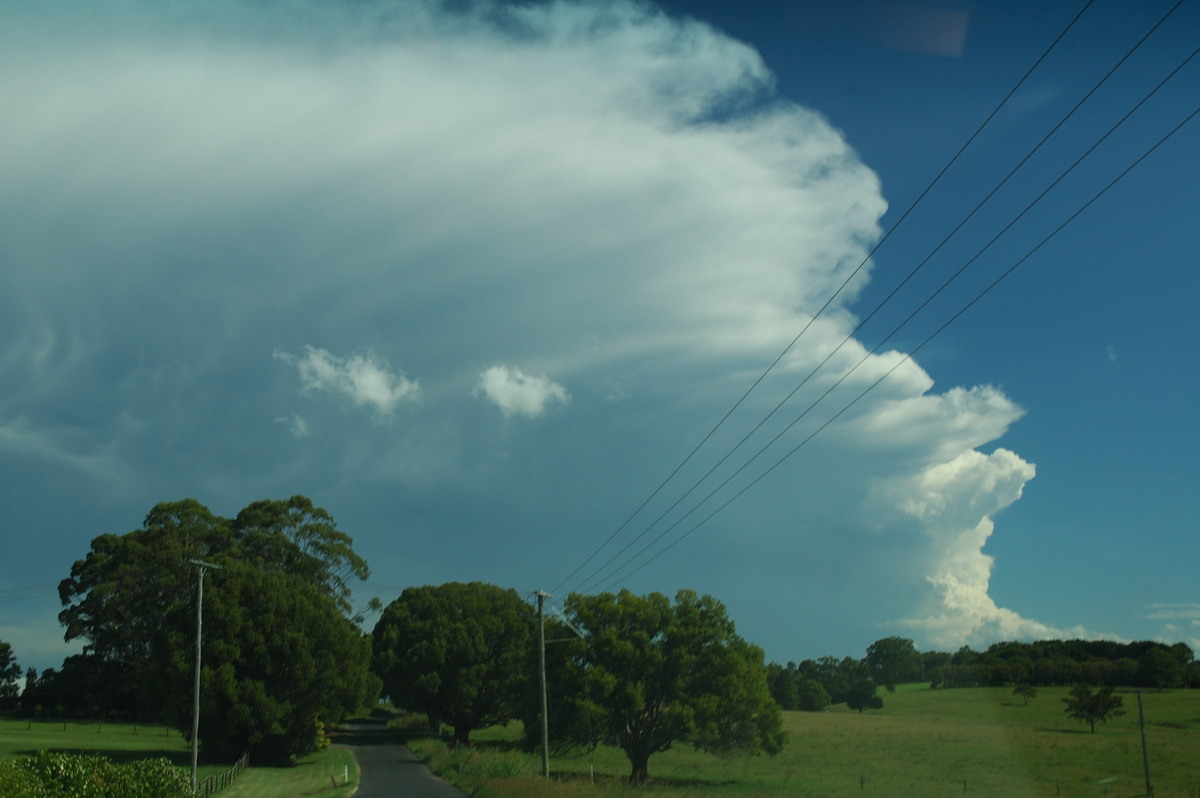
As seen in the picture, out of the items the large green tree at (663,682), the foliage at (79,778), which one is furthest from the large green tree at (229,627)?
the foliage at (79,778)

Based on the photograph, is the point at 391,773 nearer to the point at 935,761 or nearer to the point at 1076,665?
the point at 935,761

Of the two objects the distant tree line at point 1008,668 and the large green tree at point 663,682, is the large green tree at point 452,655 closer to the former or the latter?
the large green tree at point 663,682

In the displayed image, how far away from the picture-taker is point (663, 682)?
45.6 metres

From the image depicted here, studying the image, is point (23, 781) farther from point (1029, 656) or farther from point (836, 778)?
point (1029, 656)

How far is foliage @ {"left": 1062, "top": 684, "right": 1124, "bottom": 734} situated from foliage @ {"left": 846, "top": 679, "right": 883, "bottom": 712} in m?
22.7


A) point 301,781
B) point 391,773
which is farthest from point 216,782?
point 391,773

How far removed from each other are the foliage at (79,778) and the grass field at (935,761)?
10198 millimetres

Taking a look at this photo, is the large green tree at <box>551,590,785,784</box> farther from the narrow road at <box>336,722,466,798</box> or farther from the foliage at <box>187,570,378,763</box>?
the foliage at <box>187,570,378,763</box>

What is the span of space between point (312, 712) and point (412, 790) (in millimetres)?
14507

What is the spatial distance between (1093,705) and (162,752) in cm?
4618

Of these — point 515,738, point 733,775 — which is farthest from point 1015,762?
point 515,738

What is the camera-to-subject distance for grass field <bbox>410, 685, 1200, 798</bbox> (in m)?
31.0

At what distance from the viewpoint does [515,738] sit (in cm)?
6894

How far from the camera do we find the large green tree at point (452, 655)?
2516 inches
